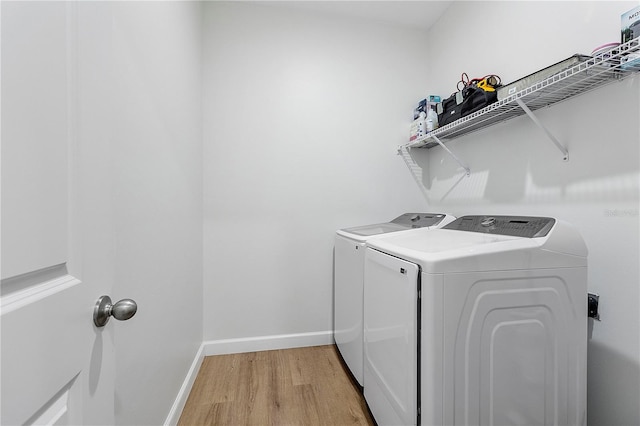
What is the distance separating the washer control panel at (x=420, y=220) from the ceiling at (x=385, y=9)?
1.63m

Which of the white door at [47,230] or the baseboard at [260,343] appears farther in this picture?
the baseboard at [260,343]

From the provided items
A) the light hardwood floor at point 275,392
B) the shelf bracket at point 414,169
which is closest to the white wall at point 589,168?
the shelf bracket at point 414,169

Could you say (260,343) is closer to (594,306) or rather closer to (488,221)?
(488,221)

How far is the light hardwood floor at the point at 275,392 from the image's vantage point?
153cm

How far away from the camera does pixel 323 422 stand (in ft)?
4.92

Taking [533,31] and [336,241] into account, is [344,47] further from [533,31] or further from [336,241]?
[336,241]

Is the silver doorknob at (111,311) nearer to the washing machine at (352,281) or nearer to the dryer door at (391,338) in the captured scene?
the dryer door at (391,338)

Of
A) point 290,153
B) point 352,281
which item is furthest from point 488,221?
point 290,153

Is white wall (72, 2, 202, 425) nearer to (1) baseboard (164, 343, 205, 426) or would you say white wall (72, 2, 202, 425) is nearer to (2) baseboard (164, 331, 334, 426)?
(1) baseboard (164, 343, 205, 426)

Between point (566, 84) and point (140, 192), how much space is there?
179 centimetres

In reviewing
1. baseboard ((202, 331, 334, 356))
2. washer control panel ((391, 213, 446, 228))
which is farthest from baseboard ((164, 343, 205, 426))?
washer control panel ((391, 213, 446, 228))

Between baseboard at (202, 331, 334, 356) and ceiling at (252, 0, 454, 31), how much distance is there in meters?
2.60

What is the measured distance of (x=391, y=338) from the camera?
123cm

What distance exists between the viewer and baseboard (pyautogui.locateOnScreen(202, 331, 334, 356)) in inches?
85.2
